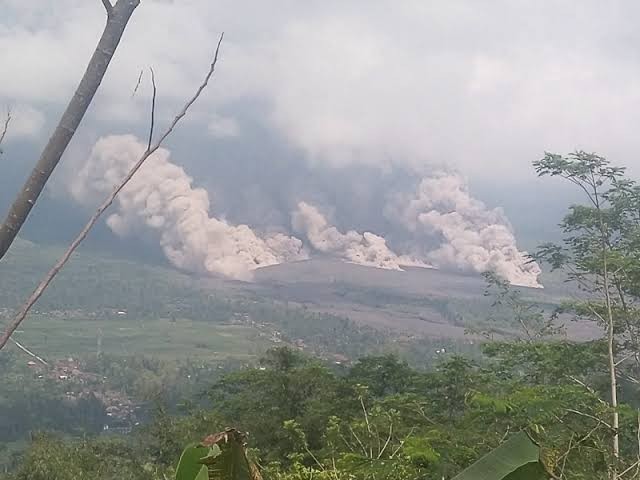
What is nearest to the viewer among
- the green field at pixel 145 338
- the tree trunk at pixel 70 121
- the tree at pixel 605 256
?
the tree trunk at pixel 70 121

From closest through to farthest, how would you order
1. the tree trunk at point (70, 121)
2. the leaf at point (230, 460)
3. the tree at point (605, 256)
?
the leaf at point (230, 460) → the tree trunk at point (70, 121) → the tree at point (605, 256)

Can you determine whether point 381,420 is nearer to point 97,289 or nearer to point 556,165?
point 556,165

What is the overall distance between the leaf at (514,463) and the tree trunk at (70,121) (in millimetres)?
658

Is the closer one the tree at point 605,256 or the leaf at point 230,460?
the leaf at point 230,460

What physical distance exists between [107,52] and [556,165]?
836cm

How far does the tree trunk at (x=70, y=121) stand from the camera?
91cm

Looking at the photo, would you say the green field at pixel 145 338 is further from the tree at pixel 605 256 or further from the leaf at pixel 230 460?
the leaf at pixel 230 460

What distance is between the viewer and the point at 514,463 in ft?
2.02

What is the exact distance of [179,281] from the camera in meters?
98.9

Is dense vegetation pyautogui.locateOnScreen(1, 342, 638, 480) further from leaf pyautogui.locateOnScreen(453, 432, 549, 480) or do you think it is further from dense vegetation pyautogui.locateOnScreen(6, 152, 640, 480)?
leaf pyautogui.locateOnScreen(453, 432, 549, 480)

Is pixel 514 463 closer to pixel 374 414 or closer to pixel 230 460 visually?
pixel 230 460

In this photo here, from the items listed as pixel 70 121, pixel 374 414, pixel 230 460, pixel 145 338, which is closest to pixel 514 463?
pixel 230 460

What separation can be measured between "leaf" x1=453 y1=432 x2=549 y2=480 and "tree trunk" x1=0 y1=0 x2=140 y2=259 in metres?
0.66

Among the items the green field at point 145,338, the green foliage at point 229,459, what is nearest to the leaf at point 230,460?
the green foliage at point 229,459
